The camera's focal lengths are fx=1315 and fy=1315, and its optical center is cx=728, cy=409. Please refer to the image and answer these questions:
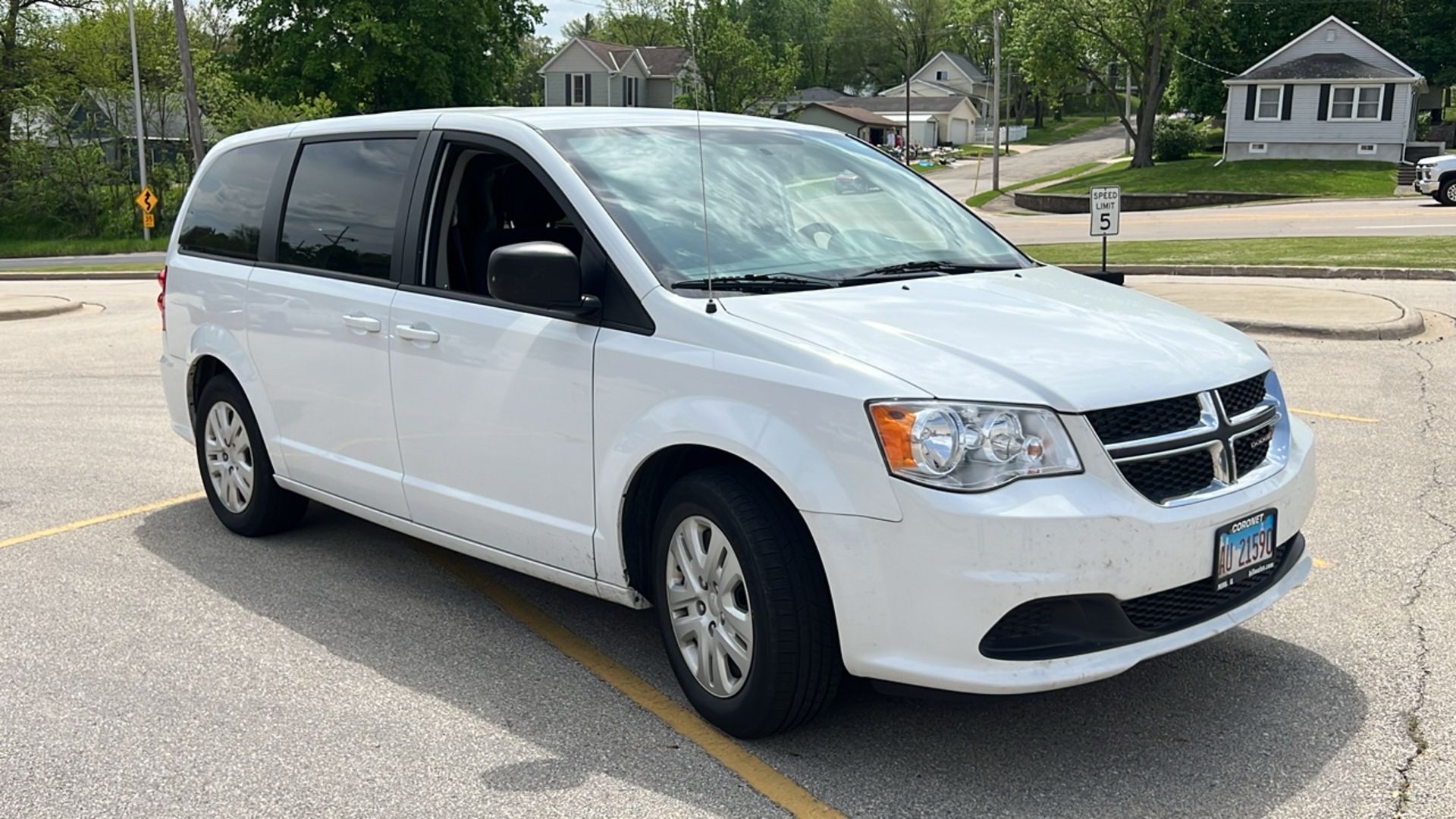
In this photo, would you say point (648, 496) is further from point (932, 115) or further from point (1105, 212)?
point (932, 115)

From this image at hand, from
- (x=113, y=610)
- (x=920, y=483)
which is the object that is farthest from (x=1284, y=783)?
(x=113, y=610)

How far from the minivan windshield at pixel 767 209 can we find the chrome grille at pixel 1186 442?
1147 millimetres

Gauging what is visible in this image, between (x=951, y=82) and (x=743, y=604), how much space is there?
117280 mm

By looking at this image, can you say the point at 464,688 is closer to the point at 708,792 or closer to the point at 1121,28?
the point at 708,792

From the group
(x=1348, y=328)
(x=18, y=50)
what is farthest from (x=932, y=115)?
(x=1348, y=328)

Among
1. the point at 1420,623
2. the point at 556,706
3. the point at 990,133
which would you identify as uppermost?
the point at 990,133

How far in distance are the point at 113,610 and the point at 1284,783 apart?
14.4 feet

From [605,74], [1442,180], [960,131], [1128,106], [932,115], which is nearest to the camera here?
[1442,180]

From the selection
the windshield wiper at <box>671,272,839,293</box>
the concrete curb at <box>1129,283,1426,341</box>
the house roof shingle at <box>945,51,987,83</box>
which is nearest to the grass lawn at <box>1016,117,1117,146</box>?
the house roof shingle at <box>945,51,987,83</box>

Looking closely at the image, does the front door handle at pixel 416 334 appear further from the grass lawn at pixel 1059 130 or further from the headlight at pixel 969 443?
the grass lawn at pixel 1059 130

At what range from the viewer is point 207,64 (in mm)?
49531

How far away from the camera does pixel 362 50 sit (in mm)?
49188

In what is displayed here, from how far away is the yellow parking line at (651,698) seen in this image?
3.63 metres

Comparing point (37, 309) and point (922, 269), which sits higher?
point (922, 269)
